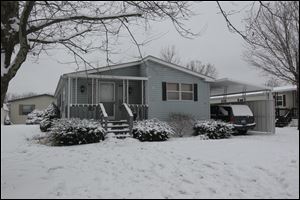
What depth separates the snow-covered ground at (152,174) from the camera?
18.8 ft

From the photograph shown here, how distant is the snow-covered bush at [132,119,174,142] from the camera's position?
13.7m

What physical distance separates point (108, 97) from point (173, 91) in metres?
3.54

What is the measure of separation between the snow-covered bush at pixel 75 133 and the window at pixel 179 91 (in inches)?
223

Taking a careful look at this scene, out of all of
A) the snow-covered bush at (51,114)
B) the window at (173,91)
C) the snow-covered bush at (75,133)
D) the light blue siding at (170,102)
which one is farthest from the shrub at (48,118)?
the window at (173,91)

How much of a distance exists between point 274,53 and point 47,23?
15258 mm

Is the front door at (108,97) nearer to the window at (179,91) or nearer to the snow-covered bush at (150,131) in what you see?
the window at (179,91)

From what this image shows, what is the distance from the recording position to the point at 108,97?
57.2 feet

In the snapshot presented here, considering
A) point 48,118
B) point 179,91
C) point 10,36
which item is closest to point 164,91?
point 179,91

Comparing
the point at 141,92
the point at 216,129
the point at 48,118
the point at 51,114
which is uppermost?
the point at 141,92

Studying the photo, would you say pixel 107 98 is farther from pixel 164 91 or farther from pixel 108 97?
pixel 164 91

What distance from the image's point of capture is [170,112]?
17.4 metres

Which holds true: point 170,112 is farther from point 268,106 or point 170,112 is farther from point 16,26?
point 16,26

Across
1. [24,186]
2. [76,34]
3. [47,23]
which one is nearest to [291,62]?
[76,34]

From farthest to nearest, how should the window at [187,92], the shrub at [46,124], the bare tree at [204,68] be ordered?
1. the bare tree at [204,68]
2. the shrub at [46,124]
3. the window at [187,92]
